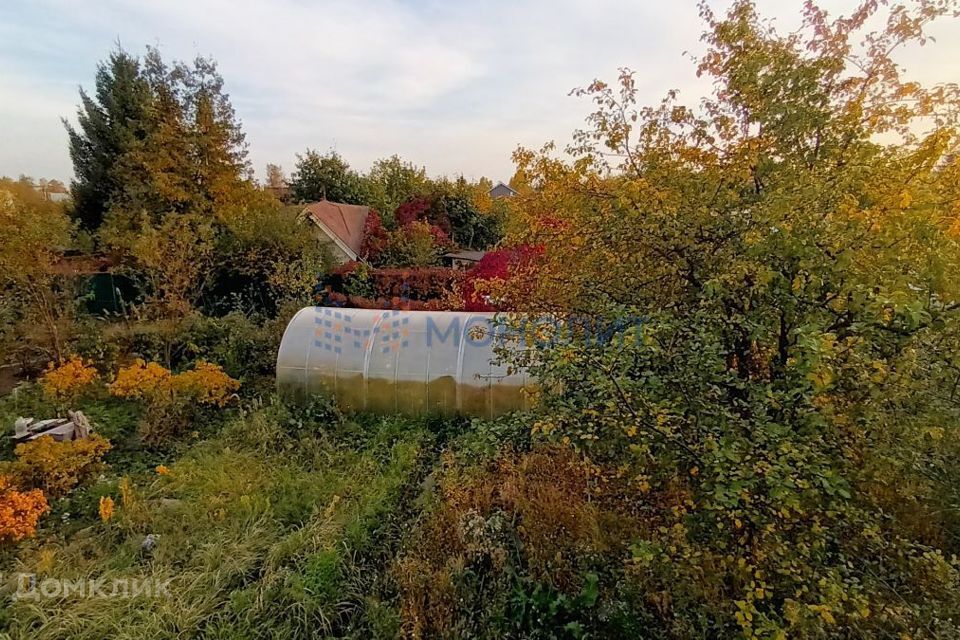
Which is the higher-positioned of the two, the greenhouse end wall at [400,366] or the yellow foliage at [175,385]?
the greenhouse end wall at [400,366]

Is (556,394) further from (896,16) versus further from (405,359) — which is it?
(405,359)

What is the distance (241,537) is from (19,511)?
2.32 meters

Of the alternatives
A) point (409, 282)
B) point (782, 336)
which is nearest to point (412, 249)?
point (409, 282)

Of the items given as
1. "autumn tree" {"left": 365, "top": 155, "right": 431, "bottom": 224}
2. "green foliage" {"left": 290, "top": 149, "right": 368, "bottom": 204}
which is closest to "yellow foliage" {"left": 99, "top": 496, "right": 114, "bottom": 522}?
"autumn tree" {"left": 365, "top": 155, "right": 431, "bottom": 224}

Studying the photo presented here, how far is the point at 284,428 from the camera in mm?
6941

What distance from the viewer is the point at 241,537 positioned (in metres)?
4.51

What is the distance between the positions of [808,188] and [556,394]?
72.4 inches

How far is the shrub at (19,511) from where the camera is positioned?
436cm

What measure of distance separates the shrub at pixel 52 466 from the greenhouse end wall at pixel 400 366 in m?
2.76

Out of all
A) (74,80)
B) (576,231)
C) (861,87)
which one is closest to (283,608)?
(576,231)

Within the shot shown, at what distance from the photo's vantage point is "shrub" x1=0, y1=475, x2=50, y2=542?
4355 mm

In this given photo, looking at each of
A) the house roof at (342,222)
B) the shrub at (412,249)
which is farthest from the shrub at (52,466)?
the house roof at (342,222)

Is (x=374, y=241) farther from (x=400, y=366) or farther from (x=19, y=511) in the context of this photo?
(x=19, y=511)
